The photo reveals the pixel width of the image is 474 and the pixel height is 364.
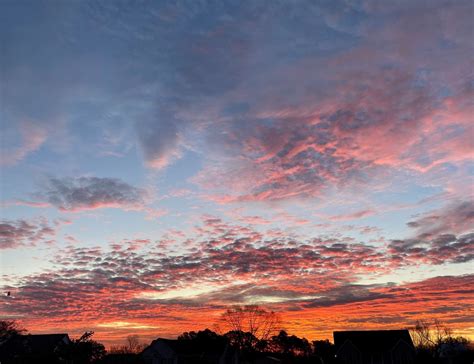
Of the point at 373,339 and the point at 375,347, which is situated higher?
the point at 373,339

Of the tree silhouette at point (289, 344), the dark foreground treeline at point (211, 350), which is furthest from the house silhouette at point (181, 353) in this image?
the tree silhouette at point (289, 344)

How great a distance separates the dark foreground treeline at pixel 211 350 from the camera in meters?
55.3

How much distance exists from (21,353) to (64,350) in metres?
9.81

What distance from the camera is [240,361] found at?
299 feet

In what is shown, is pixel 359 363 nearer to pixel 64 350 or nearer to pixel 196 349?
pixel 196 349

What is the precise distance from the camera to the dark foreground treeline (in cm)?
5534

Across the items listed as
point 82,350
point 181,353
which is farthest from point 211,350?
point 82,350

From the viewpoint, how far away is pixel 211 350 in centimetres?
8206

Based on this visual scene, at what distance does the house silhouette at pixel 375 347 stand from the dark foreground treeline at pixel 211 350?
2054mm

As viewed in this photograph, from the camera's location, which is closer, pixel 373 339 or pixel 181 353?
pixel 373 339

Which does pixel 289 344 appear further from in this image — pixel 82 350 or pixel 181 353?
pixel 82 350

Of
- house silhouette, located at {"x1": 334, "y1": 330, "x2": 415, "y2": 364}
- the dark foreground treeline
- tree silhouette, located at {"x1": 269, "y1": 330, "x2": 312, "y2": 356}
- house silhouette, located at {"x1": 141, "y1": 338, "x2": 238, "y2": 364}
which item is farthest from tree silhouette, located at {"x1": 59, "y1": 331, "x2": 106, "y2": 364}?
tree silhouette, located at {"x1": 269, "y1": 330, "x2": 312, "y2": 356}

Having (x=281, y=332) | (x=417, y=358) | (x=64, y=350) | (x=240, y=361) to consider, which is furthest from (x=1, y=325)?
(x=281, y=332)

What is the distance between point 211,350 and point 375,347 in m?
27.5
